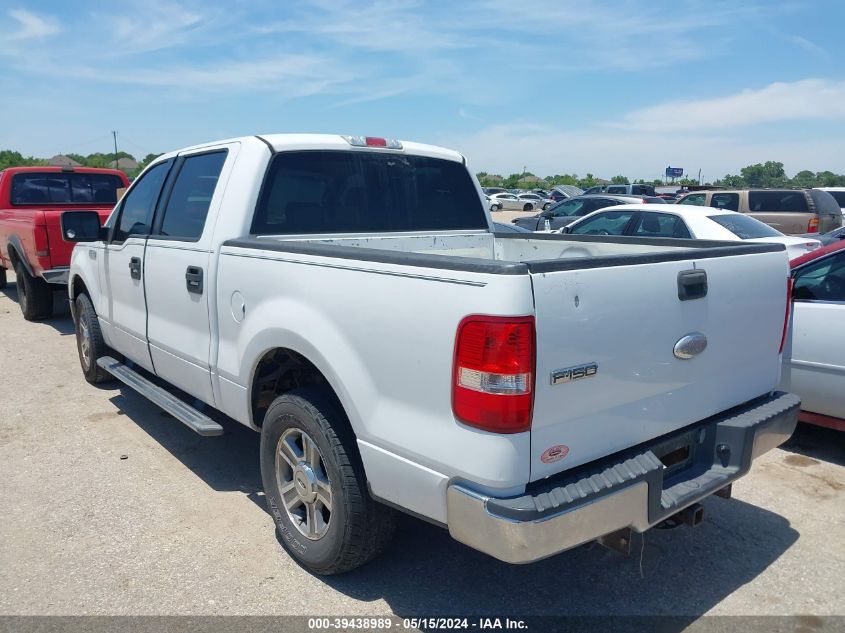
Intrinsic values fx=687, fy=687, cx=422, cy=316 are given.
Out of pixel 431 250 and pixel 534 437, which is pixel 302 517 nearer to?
pixel 534 437

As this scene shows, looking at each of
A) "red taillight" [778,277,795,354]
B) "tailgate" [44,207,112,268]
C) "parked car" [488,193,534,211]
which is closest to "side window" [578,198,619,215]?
"tailgate" [44,207,112,268]

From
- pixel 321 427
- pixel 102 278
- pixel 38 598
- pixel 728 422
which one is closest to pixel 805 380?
pixel 728 422

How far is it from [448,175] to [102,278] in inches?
111

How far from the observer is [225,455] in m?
4.83

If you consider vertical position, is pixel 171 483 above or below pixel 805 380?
below

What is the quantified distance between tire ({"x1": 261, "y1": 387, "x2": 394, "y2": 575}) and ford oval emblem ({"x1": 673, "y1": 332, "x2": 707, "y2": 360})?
1.39 metres

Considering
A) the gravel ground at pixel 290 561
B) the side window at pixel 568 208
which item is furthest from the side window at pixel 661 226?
the side window at pixel 568 208

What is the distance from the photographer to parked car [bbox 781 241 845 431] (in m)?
4.40

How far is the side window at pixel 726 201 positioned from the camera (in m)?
14.2

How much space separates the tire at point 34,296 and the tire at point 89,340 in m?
3.45

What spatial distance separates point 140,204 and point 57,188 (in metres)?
6.31

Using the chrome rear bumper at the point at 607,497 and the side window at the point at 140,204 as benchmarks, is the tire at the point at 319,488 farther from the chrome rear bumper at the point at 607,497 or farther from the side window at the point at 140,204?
the side window at the point at 140,204

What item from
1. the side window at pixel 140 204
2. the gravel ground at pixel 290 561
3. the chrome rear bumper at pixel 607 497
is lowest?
the gravel ground at pixel 290 561

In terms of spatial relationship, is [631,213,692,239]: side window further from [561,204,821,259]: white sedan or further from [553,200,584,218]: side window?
[553,200,584,218]: side window
